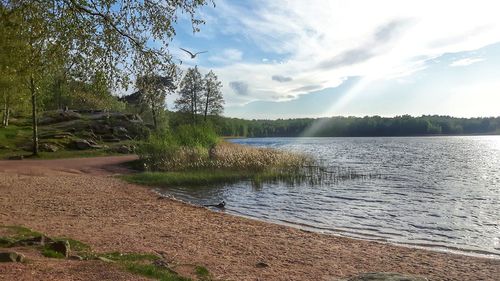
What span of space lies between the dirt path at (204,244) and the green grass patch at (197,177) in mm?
8945

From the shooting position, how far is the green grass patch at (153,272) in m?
7.76

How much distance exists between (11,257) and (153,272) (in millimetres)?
2616

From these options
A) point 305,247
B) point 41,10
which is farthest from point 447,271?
point 41,10

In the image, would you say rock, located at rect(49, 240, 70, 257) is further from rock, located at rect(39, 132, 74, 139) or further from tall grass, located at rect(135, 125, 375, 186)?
rock, located at rect(39, 132, 74, 139)

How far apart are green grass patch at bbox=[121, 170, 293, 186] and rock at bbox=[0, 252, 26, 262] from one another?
769 inches

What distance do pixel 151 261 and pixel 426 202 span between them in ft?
57.9

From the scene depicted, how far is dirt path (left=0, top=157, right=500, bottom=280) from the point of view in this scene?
30.2ft

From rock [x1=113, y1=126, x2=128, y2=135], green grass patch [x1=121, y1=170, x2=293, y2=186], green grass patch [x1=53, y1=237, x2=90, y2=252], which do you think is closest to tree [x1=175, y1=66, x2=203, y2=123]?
rock [x1=113, y1=126, x2=128, y2=135]

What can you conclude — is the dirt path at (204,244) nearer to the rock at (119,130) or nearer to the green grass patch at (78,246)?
the green grass patch at (78,246)

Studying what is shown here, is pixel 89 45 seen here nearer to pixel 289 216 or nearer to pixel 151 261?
pixel 151 261

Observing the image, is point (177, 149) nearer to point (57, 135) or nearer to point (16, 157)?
point (16, 157)

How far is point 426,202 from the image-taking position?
22125 mm

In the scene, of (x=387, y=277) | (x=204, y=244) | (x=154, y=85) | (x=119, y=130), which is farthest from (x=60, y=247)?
(x=119, y=130)

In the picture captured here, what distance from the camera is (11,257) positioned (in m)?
7.60
